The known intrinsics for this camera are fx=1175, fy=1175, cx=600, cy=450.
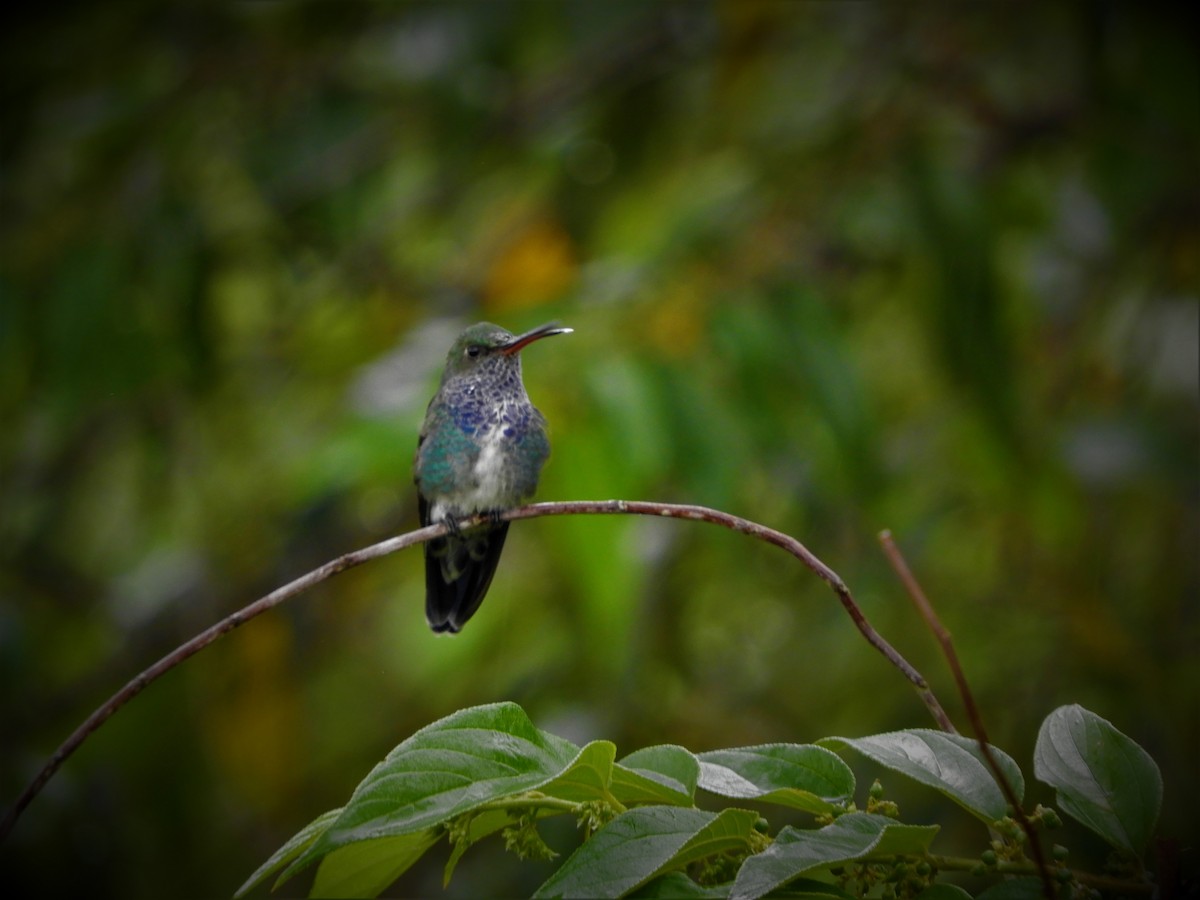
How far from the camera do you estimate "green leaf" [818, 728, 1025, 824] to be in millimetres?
1236

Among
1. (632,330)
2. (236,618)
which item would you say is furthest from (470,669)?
(236,618)

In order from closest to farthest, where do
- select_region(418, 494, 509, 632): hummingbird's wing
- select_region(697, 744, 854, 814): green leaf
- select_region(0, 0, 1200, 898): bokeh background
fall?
select_region(697, 744, 854, 814): green leaf < select_region(418, 494, 509, 632): hummingbird's wing < select_region(0, 0, 1200, 898): bokeh background

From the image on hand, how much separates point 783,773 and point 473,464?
5.01 ft

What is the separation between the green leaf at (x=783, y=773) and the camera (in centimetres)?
128

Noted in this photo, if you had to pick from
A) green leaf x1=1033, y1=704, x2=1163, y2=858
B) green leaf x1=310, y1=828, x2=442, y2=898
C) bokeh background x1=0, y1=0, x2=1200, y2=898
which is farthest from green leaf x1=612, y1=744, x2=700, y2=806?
bokeh background x1=0, y1=0, x2=1200, y2=898

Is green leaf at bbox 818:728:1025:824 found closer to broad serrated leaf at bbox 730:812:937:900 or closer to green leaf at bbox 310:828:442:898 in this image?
broad serrated leaf at bbox 730:812:937:900

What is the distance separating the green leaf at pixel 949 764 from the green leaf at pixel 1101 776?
0.15 ft

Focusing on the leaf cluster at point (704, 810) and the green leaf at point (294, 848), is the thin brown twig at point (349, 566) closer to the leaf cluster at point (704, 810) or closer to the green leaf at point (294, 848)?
the leaf cluster at point (704, 810)

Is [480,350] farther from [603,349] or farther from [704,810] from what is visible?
[704,810]

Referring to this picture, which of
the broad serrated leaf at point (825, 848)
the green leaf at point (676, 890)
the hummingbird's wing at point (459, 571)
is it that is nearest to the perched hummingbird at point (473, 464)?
the hummingbird's wing at point (459, 571)

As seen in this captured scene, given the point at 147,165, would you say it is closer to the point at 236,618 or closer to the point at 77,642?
the point at 77,642

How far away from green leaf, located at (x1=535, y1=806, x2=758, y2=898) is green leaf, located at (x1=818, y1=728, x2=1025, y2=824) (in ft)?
0.52

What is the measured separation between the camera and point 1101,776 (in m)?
1.29

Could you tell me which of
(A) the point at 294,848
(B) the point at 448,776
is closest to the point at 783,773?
(B) the point at 448,776
